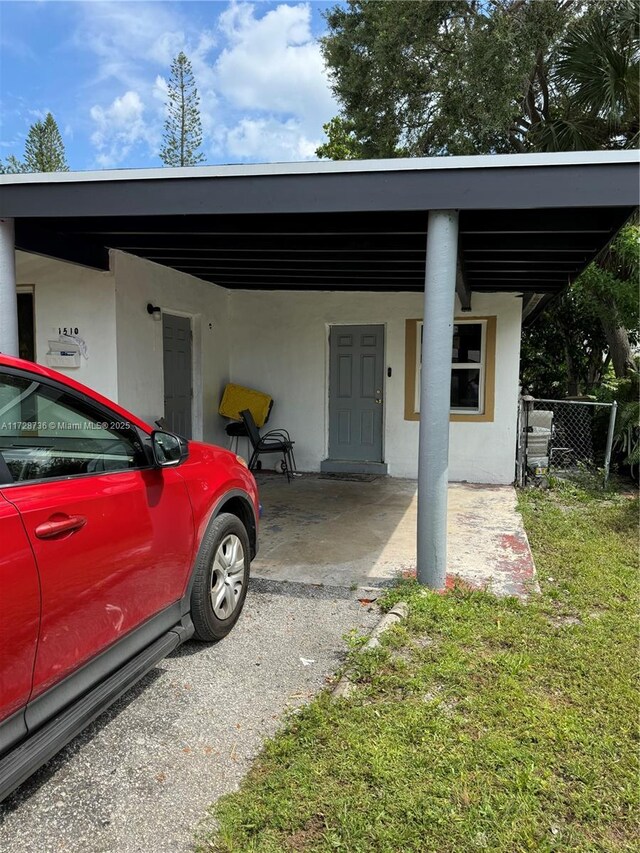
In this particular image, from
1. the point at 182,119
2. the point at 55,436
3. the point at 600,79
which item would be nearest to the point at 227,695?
the point at 55,436

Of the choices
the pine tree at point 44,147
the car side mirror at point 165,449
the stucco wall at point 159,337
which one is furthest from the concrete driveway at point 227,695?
the pine tree at point 44,147

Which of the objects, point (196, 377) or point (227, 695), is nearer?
point (227, 695)

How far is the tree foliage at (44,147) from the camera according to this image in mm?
26250

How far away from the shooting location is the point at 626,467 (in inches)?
349

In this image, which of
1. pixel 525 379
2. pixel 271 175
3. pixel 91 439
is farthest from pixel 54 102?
pixel 91 439

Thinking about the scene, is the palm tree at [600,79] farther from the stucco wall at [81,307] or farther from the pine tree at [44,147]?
the pine tree at [44,147]

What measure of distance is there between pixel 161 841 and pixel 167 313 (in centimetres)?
618

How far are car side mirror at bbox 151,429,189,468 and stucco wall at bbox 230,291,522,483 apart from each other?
5.94m

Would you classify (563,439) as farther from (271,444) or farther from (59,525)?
(59,525)

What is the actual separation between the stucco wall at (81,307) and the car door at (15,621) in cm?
453

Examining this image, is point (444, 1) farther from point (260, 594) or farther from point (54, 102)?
point (54, 102)

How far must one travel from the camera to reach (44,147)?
86.8ft

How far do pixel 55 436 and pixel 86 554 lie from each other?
0.86 metres

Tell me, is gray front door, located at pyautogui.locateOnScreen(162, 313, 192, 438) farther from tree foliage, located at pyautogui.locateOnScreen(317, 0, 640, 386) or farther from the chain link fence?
tree foliage, located at pyautogui.locateOnScreen(317, 0, 640, 386)
